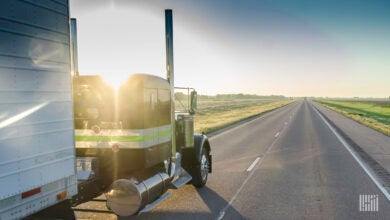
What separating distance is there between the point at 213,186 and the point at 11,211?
20.4 ft

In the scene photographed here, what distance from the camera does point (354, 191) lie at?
8609 millimetres

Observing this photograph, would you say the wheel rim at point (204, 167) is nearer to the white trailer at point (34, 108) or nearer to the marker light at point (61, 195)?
the white trailer at point (34, 108)

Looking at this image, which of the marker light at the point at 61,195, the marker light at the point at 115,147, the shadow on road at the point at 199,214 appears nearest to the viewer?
the marker light at the point at 61,195

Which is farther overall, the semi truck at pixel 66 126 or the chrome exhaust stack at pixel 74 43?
the chrome exhaust stack at pixel 74 43

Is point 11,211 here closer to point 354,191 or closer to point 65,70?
point 65,70

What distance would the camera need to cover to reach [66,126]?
4.24 m

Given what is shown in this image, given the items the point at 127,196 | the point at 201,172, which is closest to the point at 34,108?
the point at 127,196

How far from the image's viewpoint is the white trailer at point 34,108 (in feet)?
11.2

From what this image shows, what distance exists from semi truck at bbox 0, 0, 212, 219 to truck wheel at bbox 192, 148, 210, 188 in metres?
1.33

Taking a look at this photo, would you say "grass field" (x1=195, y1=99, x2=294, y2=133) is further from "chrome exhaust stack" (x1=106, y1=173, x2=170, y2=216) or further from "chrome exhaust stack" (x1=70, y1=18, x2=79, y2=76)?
"chrome exhaust stack" (x1=106, y1=173, x2=170, y2=216)

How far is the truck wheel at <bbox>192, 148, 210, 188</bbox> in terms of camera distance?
339 inches

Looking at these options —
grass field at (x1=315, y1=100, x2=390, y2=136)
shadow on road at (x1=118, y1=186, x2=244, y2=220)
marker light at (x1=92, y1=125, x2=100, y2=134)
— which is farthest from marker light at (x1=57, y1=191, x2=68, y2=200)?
grass field at (x1=315, y1=100, x2=390, y2=136)

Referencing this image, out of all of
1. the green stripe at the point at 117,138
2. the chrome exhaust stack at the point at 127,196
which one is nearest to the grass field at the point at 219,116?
the green stripe at the point at 117,138

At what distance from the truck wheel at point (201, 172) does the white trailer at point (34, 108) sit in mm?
4522
